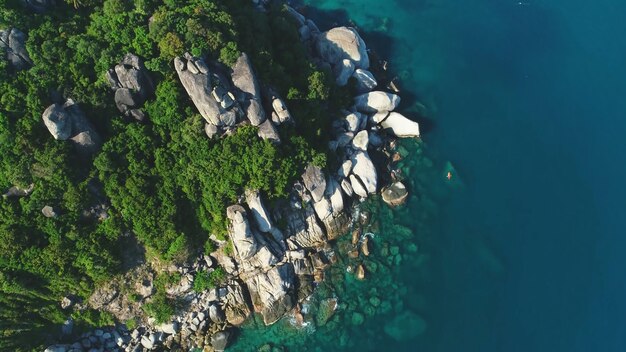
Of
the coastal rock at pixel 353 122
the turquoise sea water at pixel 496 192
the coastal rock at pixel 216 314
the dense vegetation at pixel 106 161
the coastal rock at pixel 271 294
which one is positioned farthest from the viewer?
the coastal rock at pixel 353 122

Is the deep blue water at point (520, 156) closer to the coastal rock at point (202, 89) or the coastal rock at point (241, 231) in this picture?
the coastal rock at point (241, 231)

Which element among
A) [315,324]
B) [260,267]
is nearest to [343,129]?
[260,267]

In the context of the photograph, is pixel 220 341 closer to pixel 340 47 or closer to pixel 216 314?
pixel 216 314

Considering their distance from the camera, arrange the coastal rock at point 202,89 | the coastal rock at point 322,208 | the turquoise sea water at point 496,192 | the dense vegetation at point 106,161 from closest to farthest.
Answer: the dense vegetation at point 106,161 < the coastal rock at point 202,89 < the turquoise sea water at point 496,192 < the coastal rock at point 322,208

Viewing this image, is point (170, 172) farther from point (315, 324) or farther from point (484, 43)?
point (484, 43)

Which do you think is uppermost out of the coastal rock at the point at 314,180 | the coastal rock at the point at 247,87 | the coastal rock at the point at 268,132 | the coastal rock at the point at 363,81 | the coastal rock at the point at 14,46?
the coastal rock at the point at 14,46

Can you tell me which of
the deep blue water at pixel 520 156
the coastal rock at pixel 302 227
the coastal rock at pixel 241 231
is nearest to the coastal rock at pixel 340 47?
the deep blue water at pixel 520 156
